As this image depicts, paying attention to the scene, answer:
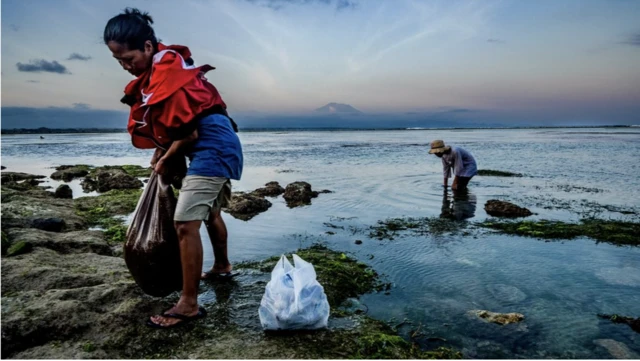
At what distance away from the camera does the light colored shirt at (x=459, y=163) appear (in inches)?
443

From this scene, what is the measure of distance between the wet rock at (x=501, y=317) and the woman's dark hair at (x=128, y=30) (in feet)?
12.6

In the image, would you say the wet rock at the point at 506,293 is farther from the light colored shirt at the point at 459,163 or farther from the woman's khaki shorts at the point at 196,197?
the light colored shirt at the point at 459,163

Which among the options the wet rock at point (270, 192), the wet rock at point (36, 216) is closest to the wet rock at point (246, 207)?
the wet rock at point (270, 192)

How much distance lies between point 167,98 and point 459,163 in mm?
9685

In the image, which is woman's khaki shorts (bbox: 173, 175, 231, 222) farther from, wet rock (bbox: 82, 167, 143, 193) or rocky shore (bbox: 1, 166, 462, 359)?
wet rock (bbox: 82, 167, 143, 193)

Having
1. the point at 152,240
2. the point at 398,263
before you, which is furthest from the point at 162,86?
the point at 398,263

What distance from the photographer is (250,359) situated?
2768 millimetres

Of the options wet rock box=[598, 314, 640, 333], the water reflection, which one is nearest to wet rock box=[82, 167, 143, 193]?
the water reflection

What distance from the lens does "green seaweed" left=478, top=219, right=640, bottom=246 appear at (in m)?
6.40

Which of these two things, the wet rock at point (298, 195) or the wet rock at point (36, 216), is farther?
the wet rock at point (298, 195)

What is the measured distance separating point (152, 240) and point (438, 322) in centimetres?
269

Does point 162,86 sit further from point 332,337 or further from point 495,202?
point 495,202

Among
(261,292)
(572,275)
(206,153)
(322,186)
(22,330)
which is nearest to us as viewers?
(22,330)

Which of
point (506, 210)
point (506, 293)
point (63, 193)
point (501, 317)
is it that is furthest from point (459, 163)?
point (63, 193)
